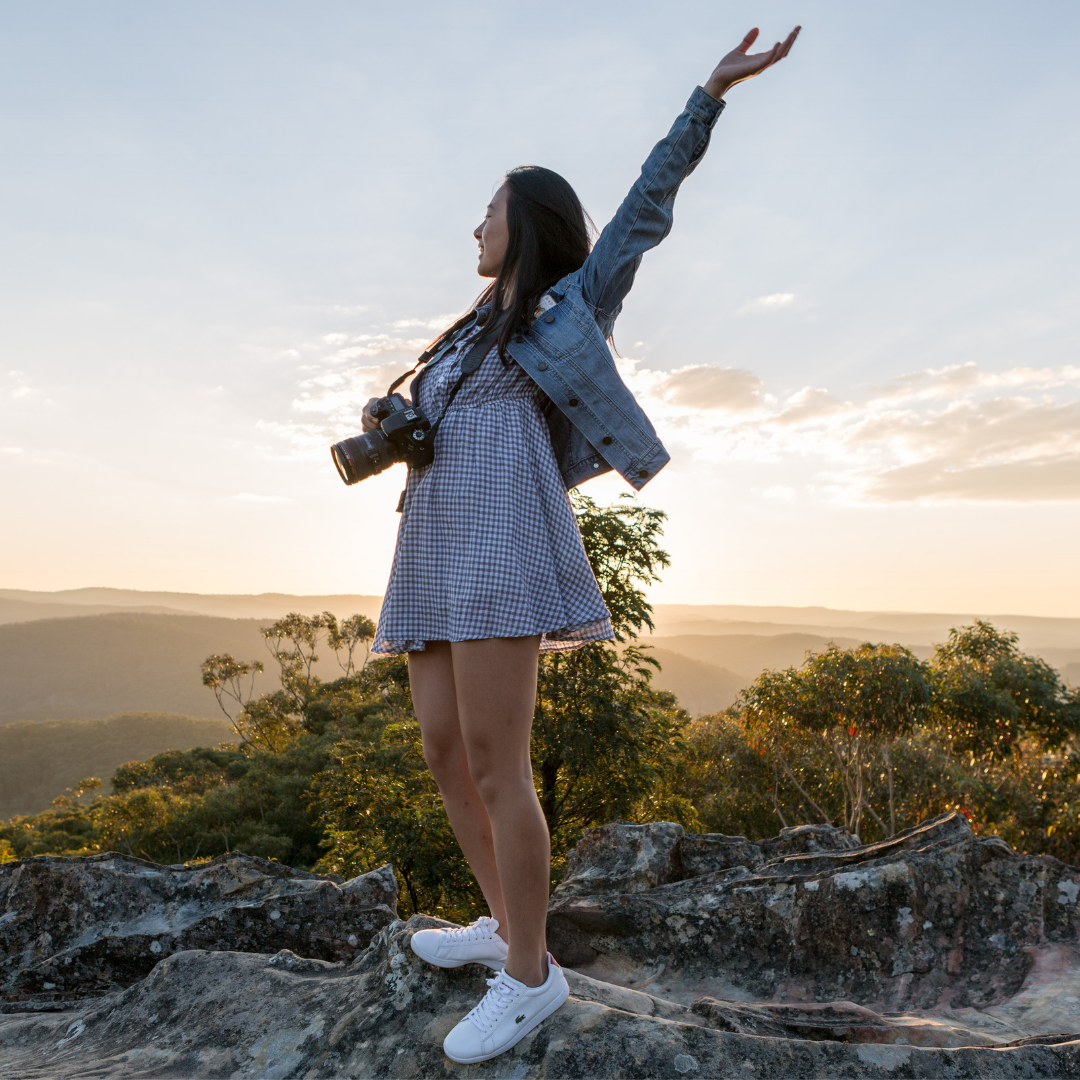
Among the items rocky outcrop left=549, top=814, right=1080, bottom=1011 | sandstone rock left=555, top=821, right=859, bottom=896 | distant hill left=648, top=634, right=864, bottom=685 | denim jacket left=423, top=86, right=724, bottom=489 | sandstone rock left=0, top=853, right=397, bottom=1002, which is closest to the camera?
denim jacket left=423, top=86, right=724, bottom=489

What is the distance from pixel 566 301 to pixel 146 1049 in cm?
Result: 238

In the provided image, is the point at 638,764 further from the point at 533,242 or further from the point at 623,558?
the point at 533,242

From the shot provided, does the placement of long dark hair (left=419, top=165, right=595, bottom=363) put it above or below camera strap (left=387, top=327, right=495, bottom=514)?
above

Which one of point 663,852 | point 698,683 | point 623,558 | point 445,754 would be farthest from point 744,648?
point 445,754

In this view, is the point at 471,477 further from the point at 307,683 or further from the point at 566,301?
the point at 307,683

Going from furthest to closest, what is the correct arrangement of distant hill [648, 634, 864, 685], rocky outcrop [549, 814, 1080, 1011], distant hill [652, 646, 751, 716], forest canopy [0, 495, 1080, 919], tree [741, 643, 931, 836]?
distant hill [648, 634, 864, 685] < distant hill [652, 646, 751, 716] < tree [741, 643, 931, 836] < forest canopy [0, 495, 1080, 919] < rocky outcrop [549, 814, 1080, 1011]

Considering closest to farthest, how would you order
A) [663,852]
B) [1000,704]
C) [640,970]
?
1. [640,970]
2. [663,852]
3. [1000,704]

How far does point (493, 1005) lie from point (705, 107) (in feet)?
7.28

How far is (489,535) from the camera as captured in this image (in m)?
1.85

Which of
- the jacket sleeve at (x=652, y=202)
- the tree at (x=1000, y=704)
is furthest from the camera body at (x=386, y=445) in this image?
the tree at (x=1000, y=704)

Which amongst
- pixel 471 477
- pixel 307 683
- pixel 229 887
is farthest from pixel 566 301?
pixel 307 683

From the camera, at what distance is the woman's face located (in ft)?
6.75

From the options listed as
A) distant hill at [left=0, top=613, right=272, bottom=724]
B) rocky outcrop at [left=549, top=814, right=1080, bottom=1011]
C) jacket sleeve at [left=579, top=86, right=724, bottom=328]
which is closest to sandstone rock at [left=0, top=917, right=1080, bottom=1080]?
rocky outcrop at [left=549, top=814, right=1080, bottom=1011]

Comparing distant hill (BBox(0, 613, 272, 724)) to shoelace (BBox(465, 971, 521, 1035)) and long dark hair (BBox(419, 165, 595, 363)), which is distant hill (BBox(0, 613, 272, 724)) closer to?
shoelace (BBox(465, 971, 521, 1035))
